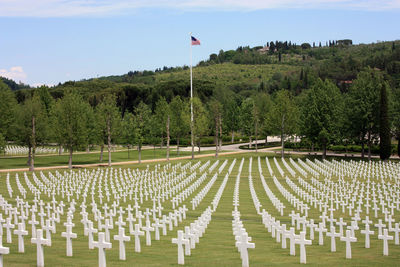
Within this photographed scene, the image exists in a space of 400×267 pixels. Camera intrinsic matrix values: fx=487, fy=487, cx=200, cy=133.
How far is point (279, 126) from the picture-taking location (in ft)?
225

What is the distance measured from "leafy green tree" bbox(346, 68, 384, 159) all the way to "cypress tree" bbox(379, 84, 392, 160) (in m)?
2.29

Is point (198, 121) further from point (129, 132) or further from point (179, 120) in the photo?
point (129, 132)

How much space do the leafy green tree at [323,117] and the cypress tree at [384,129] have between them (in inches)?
216

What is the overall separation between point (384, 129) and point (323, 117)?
26.6ft

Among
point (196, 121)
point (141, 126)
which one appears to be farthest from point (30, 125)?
point (196, 121)

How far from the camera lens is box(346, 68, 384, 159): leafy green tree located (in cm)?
5959

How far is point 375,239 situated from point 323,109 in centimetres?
4705

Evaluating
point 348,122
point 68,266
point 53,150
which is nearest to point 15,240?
point 68,266

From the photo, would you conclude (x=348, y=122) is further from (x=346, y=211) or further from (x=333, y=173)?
(x=346, y=211)

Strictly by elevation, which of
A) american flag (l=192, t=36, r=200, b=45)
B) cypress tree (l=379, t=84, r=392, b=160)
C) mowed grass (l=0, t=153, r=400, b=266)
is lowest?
mowed grass (l=0, t=153, r=400, b=266)

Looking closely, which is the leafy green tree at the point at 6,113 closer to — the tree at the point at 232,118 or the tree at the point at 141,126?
the tree at the point at 141,126

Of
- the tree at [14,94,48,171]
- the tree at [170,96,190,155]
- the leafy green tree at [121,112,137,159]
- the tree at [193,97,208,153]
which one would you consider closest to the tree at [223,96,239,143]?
the tree at [170,96,190,155]

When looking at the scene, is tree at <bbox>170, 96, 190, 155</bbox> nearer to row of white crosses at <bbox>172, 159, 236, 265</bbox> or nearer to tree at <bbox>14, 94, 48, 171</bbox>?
tree at <bbox>14, 94, 48, 171</bbox>

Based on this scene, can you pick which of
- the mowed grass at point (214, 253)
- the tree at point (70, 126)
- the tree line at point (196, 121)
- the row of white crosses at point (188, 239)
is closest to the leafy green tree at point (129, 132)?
the tree line at point (196, 121)
